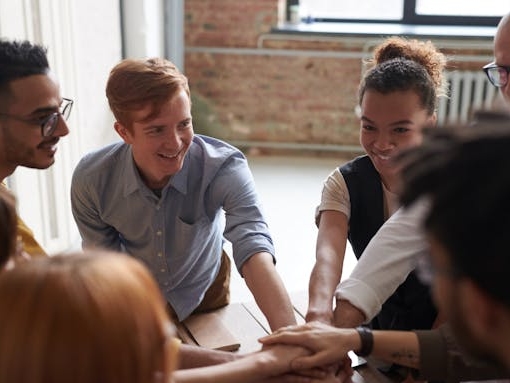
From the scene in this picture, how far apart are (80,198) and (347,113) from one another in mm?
3915

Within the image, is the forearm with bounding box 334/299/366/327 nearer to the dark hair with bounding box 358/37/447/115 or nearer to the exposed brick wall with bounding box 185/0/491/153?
the dark hair with bounding box 358/37/447/115

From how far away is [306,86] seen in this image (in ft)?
18.1

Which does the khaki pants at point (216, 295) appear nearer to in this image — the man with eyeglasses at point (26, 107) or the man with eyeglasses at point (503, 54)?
the man with eyeglasses at point (26, 107)

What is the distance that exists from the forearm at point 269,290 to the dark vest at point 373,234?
0.97 feet

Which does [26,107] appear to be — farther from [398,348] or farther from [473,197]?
[473,197]

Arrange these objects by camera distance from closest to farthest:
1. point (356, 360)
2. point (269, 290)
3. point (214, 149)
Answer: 1. point (356, 360)
2. point (269, 290)
3. point (214, 149)

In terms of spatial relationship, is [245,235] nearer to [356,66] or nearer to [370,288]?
[370,288]

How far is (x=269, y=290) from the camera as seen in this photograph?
167cm

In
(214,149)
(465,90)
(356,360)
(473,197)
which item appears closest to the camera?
(473,197)

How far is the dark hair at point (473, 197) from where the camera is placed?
0.65 m

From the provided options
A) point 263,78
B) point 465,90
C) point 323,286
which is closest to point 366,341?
point 323,286

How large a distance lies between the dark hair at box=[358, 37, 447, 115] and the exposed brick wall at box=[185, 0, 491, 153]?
3.48 metres

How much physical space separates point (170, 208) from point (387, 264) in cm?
66

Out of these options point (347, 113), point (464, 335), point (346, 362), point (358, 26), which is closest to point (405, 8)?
point (358, 26)
